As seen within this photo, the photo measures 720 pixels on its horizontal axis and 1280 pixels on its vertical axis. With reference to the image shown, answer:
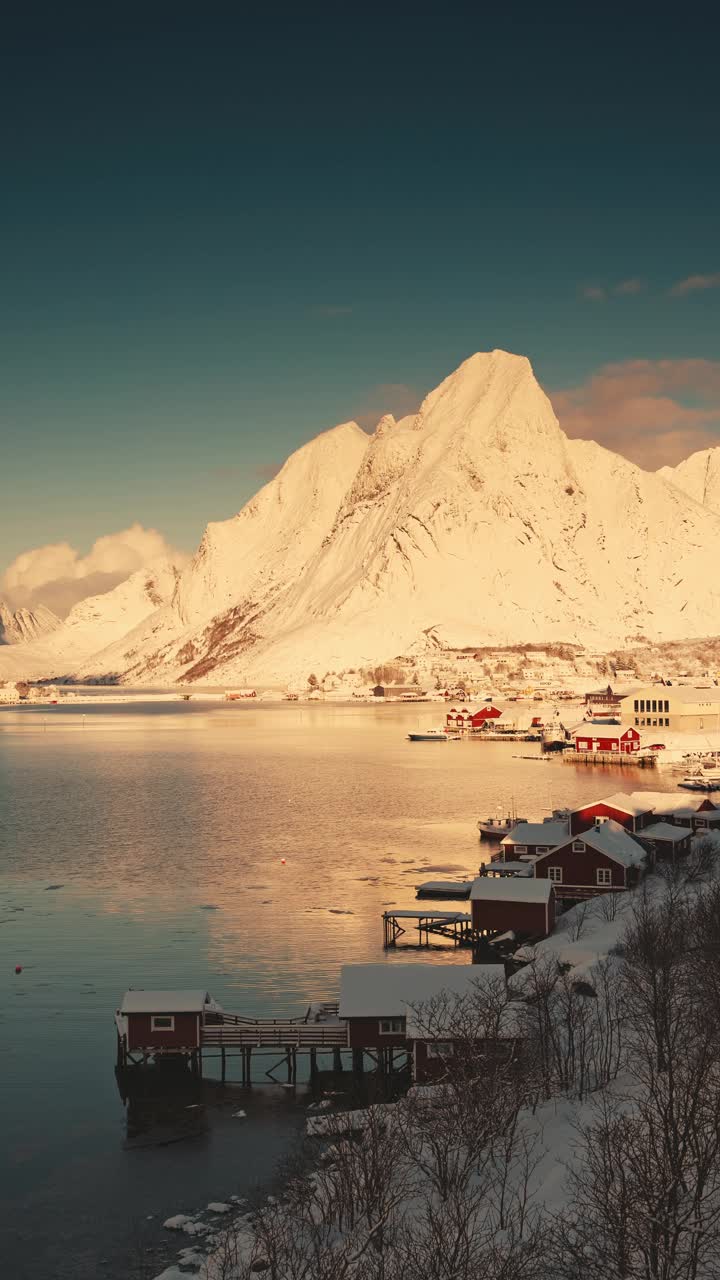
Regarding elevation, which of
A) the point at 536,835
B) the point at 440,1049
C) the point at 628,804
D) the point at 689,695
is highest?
the point at 689,695

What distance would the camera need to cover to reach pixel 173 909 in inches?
1658

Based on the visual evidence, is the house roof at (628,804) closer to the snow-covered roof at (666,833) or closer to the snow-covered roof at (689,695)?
the snow-covered roof at (666,833)

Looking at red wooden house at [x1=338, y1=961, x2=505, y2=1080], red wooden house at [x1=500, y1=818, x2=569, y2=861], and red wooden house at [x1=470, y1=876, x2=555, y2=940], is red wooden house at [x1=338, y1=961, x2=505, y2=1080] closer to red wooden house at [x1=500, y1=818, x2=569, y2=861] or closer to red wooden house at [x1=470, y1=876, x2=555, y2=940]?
red wooden house at [x1=470, y1=876, x2=555, y2=940]

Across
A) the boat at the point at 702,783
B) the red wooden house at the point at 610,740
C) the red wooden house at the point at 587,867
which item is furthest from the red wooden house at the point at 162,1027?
the red wooden house at the point at 610,740

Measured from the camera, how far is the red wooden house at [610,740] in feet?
326

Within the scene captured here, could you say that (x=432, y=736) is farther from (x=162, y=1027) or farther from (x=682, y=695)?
(x=162, y=1027)

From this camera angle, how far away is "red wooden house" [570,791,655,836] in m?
51.0

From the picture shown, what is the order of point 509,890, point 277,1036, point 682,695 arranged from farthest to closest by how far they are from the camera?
point 682,695 < point 509,890 < point 277,1036

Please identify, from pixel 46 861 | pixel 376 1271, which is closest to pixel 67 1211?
pixel 376 1271

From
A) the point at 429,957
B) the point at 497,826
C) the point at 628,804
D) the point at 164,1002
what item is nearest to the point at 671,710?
the point at 497,826

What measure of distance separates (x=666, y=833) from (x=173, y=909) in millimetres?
19859

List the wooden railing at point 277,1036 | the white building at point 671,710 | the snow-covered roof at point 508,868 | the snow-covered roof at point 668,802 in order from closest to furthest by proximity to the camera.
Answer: the wooden railing at point 277,1036
the snow-covered roof at point 508,868
the snow-covered roof at point 668,802
the white building at point 671,710

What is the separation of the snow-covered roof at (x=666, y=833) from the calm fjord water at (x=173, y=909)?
25.0 ft

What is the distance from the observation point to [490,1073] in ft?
63.9
